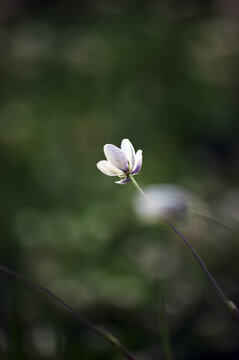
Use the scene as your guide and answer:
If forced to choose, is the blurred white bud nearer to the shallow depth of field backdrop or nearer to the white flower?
the shallow depth of field backdrop

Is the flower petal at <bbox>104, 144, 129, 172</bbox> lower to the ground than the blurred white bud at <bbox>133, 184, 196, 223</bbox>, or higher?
lower

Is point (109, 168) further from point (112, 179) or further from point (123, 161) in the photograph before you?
point (112, 179)

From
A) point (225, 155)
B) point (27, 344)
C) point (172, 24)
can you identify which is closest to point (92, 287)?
point (27, 344)

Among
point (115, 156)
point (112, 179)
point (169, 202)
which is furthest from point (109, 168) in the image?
point (112, 179)

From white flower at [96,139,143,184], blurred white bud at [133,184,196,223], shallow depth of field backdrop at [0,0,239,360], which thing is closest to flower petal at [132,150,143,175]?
white flower at [96,139,143,184]

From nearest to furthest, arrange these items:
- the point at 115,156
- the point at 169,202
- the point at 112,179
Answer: the point at 115,156 → the point at 169,202 → the point at 112,179

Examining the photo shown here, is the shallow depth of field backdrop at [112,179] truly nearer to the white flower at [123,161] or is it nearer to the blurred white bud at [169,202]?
the blurred white bud at [169,202]

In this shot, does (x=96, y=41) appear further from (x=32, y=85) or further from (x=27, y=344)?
(x=27, y=344)
